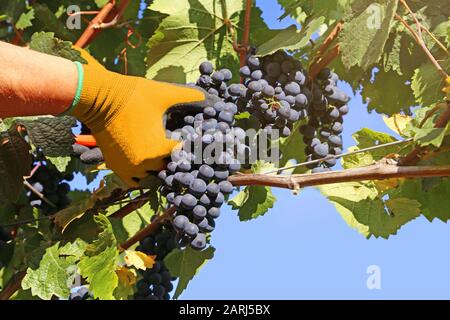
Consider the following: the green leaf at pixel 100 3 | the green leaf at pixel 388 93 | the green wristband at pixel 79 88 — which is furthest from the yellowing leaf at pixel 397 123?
the green leaf at pixel 100 3

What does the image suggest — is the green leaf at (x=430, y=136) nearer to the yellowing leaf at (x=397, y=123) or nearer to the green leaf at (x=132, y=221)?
the yellowing leaf at (x=397, y=123)

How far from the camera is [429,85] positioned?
2535mm

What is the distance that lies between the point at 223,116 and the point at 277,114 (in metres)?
0.21

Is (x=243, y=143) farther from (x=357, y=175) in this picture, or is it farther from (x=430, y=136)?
(x=430, y=136)

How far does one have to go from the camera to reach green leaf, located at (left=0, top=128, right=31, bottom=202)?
2.58m

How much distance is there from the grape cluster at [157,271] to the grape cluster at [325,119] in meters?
0.54

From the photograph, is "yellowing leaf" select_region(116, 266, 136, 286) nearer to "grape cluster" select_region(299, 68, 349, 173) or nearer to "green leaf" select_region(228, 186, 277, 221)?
"green leaf" select_region(228, 186, 277, 221)

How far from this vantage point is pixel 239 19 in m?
2.78

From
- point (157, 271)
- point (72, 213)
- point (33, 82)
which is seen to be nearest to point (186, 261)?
point (157, 271)

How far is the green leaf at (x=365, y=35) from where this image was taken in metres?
2.34

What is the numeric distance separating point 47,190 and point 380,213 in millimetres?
1465
